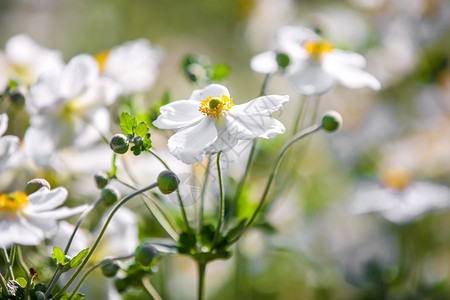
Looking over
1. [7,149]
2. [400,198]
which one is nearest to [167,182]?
[7,149]

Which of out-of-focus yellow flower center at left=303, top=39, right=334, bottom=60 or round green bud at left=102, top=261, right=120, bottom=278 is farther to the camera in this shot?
out-of-focus yellow flower center at left=303, top=39, right=334, bottom=60

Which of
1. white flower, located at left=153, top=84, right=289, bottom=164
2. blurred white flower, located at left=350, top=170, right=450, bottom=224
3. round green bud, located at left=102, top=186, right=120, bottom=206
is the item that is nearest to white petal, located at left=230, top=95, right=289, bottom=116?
white flower, located at left=153, top=84, right=289, bottom=164

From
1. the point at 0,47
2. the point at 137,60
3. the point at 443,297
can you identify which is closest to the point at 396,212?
the point at 443,297

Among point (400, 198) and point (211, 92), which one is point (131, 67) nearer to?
point (211, 92)

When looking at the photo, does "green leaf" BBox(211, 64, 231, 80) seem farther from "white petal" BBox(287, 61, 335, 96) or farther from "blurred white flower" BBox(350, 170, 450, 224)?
"blurred white flower" BBox(350, 170, 450, 224)

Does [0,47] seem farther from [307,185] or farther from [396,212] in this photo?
[396,212]
